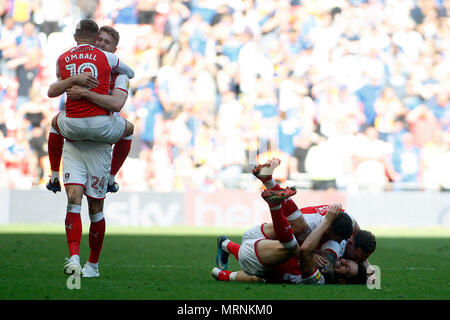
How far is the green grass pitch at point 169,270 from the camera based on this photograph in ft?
19.1

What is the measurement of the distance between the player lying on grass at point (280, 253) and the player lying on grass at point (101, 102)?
4.74ft

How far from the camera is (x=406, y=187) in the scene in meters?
17.8

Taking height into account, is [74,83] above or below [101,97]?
above

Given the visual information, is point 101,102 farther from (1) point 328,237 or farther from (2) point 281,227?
(1) point 328,237

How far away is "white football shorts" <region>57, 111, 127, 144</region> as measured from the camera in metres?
6.87

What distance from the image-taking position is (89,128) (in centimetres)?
688

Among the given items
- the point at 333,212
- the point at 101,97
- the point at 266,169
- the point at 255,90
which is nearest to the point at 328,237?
the point at 333,212

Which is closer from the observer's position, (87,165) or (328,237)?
(328,237)

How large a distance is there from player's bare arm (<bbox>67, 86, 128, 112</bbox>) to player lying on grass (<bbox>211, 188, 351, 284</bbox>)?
61.8 inches

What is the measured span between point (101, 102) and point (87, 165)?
0.57 meters

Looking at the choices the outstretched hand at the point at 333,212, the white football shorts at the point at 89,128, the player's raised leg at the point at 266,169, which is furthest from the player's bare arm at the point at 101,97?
the outstretched hand at the point at 333,212

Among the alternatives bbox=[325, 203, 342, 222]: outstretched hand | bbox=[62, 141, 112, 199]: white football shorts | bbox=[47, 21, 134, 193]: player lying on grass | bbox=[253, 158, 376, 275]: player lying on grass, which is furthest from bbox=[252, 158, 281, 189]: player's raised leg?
bbox=[62, 141, 112, 199]: white football shorts
